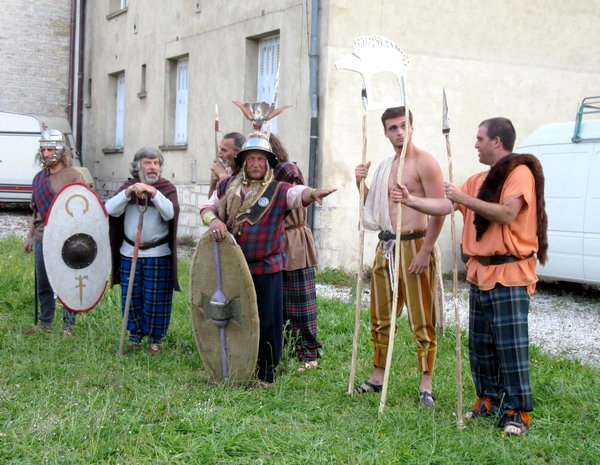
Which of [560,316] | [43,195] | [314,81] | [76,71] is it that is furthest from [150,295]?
[76,71]

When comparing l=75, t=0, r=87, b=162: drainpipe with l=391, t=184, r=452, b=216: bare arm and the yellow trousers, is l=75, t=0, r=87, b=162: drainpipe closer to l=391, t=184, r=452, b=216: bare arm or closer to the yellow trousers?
the yellow trousers

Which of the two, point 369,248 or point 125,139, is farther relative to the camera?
point 125,139

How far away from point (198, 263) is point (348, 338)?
2.18 meters

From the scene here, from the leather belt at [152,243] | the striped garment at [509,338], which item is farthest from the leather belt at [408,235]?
the leather belt at [152,243]

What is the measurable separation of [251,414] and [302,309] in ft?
5.00

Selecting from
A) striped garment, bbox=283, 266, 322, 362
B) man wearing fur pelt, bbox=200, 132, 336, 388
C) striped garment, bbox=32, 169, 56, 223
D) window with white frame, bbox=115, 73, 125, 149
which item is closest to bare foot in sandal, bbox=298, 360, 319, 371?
striped garment, bbox=283, 266, 322, 362

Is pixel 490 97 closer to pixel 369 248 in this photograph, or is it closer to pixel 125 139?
pixel 369 248

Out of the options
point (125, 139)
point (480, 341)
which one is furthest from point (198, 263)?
point (125, 139)

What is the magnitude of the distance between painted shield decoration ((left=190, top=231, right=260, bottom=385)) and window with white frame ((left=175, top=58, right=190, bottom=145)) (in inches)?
395

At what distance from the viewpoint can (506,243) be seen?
432cm

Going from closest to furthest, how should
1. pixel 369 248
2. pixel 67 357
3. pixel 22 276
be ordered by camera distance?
pixel 67 357 < pixel 22 276 < pixel 369 248

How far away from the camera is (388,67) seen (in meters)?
4.73

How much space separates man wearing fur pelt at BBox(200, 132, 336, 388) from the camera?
16.5 feet

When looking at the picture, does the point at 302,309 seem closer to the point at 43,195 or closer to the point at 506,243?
the point at 506,243
